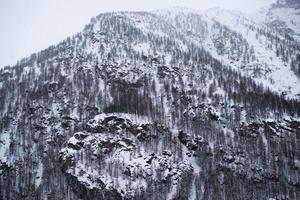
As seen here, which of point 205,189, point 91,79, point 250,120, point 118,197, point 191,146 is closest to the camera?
point 118,197

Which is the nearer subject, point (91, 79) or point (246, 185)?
point (246, 185)

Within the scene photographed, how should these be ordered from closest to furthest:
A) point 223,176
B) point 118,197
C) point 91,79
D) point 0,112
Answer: point 118,197
point 223,176
point 0,112
point 91,79

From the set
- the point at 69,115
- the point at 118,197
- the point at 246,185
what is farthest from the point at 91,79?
the point at 246,185

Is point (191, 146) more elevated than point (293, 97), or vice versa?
point (293, 97)

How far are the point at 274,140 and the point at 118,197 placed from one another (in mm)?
82357

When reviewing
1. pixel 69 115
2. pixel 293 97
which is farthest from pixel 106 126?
pixel 293 97

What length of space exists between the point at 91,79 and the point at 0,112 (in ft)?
177

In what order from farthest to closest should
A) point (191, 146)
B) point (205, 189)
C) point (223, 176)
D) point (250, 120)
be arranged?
point (250, 120)
point (191, 146)
point (223, 176)
point (205, 189)

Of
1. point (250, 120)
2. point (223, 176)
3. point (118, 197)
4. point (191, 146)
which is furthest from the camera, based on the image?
point (250, 120)

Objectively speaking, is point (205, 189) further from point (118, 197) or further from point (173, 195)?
point (118, 197)

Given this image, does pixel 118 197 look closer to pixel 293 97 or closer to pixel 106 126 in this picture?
pixel 106 126

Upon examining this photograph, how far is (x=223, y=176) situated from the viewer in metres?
134

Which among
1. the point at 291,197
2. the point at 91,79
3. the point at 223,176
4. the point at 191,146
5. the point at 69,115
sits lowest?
the point at 291,197

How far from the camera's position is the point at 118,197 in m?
116
